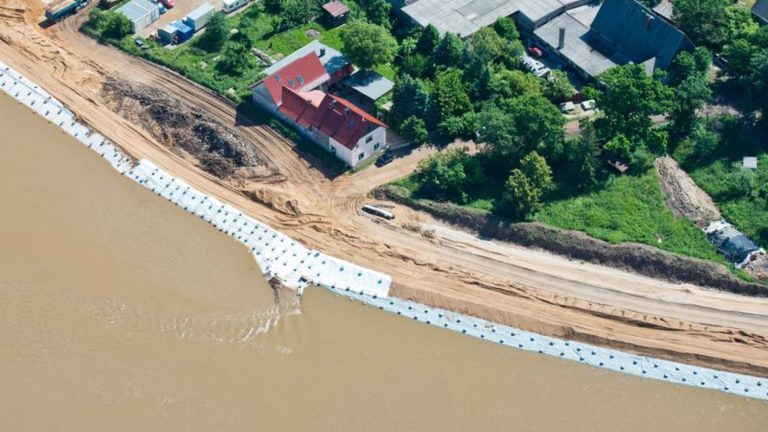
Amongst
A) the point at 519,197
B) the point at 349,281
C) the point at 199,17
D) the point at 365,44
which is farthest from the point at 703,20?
the point at 199,17

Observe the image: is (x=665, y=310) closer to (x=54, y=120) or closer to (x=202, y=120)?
(x=202, y=120)

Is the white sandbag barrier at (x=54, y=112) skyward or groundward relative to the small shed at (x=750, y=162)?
groundward

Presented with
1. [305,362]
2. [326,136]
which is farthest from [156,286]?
[326,136]

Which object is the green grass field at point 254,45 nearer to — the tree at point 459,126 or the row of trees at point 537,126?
the row of trees at point 537,126

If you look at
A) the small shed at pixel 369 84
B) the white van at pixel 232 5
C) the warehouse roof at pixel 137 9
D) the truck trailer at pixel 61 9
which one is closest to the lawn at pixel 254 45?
the white van at pixel 232 5

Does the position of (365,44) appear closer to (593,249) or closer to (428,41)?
(428,41)

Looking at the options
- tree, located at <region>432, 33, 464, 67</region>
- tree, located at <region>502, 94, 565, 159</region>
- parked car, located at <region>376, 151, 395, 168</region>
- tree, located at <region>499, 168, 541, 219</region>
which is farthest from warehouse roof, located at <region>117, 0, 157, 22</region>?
tree, located at <region>499, 168, 541, 219</region>

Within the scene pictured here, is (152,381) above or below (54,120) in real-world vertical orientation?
below
